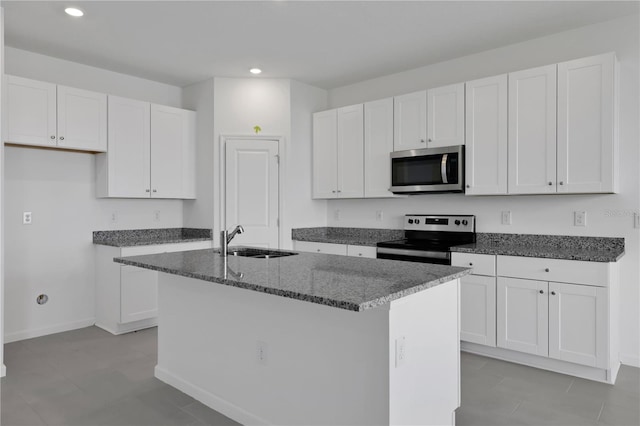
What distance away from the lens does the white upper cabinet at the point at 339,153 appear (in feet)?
14.9

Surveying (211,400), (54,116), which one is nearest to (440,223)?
(211,400)

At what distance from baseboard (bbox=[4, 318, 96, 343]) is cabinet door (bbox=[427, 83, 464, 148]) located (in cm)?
380

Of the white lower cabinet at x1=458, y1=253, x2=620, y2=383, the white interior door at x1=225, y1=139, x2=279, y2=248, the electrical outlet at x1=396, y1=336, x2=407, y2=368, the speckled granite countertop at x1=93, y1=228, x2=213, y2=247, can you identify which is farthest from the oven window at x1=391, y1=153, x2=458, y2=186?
the electrical outlet at x1=396, y1=336, x2=407, y2=368

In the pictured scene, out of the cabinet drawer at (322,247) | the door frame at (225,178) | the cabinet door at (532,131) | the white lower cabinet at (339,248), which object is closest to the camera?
the cabinet door at (532,131)

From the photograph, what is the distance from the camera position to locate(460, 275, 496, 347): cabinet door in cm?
335

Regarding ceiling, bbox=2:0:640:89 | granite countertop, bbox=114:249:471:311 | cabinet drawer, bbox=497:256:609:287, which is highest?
ceiling, bbox=2:0:640:89

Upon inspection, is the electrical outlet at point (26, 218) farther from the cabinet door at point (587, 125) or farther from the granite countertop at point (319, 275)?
the cabinet door at point (587, 125)

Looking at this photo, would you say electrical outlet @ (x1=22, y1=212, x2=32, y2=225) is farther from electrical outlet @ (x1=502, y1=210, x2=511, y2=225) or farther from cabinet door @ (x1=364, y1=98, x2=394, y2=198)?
electrical outlet @ (x1=502, y1=210, x2=511, y2=225)

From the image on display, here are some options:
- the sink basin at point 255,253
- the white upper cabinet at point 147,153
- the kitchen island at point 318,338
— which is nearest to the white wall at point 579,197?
the kitchen island at point 318,338

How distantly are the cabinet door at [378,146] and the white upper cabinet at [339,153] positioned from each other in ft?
0.22

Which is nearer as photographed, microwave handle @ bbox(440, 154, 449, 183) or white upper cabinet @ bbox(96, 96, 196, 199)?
microwave handle @ bbox(440, 154, 449, 183)

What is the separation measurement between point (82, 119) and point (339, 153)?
8.29 ft

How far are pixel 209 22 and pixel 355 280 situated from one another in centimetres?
248

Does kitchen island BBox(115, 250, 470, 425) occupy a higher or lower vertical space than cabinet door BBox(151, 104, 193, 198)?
lower
